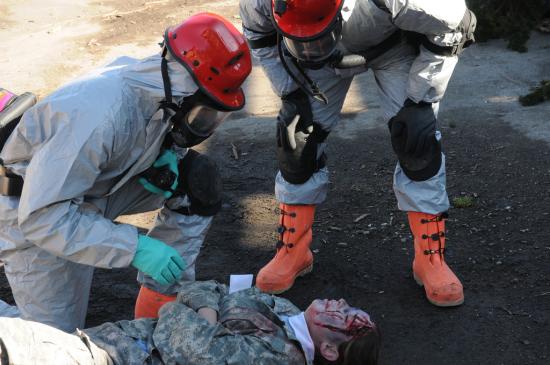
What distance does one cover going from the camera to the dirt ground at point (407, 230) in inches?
147

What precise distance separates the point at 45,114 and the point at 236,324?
1.14 meters

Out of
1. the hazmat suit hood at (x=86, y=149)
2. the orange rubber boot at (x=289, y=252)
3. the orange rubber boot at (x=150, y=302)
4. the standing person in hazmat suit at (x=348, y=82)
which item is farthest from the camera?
the orange rubber boot at (x=289, y=252)

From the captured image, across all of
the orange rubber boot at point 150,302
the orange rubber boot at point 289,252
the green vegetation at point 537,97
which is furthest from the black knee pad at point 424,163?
the green vegetation at point 537,97

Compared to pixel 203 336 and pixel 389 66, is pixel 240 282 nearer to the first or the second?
pixel 203 336

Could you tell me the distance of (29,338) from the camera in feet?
8.77

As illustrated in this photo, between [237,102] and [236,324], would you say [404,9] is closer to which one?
[237,102]

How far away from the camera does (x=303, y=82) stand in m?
3.91

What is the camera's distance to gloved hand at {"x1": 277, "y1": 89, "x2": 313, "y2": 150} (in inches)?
155

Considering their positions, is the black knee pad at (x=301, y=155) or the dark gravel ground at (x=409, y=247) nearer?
the dark gravel ground at (x=409, y=247)

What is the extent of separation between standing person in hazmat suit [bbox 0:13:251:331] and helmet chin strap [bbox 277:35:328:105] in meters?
0.50

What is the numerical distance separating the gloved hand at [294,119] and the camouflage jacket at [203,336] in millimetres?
1042

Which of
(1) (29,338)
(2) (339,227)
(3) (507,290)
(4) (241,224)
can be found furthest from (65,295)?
(3) (507,290)

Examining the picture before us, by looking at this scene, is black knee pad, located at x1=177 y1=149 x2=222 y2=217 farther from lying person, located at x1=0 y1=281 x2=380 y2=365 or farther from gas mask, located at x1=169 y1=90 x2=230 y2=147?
lying person, located at x1=0 y1=281 x2=380 y2=365

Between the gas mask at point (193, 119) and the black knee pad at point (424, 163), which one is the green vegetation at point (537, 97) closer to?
the black knee pad at point (424, 163)
